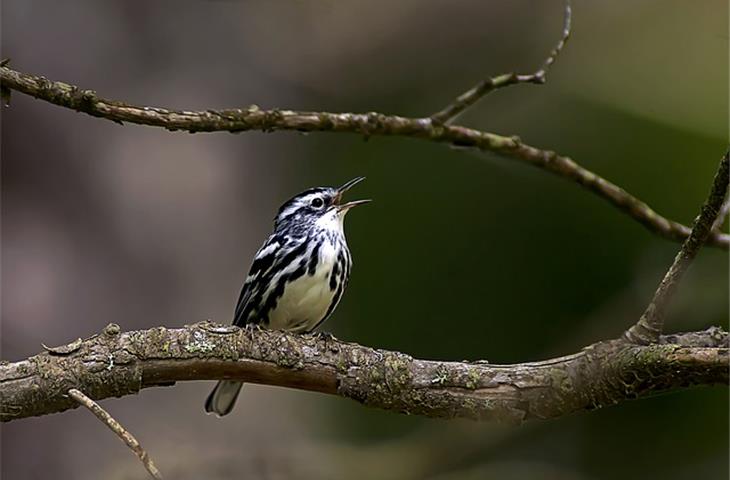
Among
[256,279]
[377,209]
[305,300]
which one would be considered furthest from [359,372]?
[377,209]

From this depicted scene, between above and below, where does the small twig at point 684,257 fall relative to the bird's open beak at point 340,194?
below

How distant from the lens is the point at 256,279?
370 cm

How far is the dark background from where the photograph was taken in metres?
4.42

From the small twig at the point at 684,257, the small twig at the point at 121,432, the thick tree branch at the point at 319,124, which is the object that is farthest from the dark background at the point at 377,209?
the small twig at the point at 684,257

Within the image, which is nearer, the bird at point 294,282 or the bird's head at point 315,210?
the bird at point 294,282

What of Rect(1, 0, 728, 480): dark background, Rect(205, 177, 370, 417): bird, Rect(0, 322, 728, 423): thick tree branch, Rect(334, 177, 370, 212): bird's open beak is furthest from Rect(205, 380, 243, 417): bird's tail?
Rect(0, 322, 728, 423): thick tree branch

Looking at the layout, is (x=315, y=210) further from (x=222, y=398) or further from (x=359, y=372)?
(x=359, y=372)

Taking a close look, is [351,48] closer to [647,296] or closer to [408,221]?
[408,221]

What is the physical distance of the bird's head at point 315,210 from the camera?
390 cm

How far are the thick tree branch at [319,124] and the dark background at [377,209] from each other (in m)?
1.30

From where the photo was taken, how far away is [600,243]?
551 cm

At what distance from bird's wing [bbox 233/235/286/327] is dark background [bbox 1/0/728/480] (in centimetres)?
86

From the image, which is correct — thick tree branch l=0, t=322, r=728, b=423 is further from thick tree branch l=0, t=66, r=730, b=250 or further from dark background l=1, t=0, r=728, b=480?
dark background l=1, t=0, r=728, b=480

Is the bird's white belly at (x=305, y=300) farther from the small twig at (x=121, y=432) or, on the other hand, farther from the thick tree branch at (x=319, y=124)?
the small twig at (x=121, y=432)
